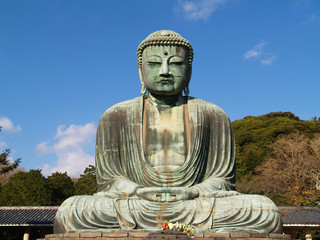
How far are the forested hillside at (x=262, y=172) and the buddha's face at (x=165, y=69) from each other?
24.1ft

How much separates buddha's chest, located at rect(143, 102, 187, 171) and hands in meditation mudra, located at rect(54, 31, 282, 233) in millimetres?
19

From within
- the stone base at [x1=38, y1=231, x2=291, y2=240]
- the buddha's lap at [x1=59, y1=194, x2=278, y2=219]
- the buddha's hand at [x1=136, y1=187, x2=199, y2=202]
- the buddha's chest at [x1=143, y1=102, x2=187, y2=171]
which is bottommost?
the stone base at [x1=38, y1=231, x2=291, y2=240]

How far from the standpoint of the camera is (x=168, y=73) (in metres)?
8.16

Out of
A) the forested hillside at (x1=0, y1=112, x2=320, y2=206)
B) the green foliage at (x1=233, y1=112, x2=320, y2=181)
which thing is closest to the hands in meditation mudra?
the forested hillside at (x1=0, y1=112, x2=320, y2=206)

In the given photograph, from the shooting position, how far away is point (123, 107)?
8680 millimetres

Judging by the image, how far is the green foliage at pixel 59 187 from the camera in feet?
77.1

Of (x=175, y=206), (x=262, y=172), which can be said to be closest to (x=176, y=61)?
(x=175, y=206)

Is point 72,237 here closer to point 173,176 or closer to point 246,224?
point 173,176

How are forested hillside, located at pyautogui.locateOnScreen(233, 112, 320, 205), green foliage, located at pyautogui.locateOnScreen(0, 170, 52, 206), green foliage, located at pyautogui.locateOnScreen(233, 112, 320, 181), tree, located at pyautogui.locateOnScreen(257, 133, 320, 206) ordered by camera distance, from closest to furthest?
green foliage, located at pyautogui.locateOnScreen(0, 170, 52, 206) → tree, located at pyautogui.locateOnScreen(257, 133, 320, 206) → forested hillside, located at pyautogui.locateOnScreen(233, 112, 320, 205) → green foliage, located at pyautogui.locateOnScreen(233, 112, 320, 181)

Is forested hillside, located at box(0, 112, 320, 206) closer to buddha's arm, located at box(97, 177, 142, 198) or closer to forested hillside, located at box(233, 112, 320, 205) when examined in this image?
forested hillside, located at box(233, 112, 320, 205)

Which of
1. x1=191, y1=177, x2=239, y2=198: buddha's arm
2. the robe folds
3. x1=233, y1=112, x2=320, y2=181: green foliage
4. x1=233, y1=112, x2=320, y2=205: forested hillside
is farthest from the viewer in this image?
x1=233, y1=112, x2=320, y2=181: green foliage

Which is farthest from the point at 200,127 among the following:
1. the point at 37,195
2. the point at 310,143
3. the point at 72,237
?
the point at 310,143

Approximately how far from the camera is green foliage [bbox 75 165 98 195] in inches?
952

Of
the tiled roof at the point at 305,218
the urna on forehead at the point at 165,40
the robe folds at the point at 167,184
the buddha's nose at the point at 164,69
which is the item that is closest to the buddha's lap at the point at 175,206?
the robe folds at the point at 167,184
